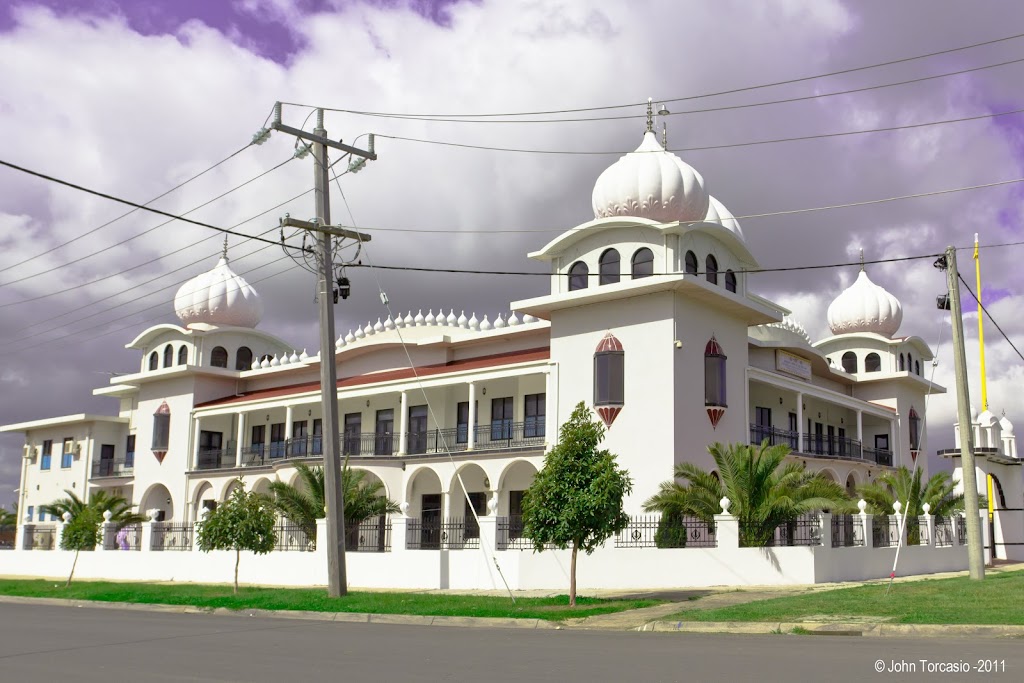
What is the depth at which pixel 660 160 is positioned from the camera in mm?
31844

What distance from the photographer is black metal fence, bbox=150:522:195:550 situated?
35.1 m

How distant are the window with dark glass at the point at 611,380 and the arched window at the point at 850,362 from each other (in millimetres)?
18317

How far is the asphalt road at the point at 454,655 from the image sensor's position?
34.8 feet

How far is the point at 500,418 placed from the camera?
35969 millimetres

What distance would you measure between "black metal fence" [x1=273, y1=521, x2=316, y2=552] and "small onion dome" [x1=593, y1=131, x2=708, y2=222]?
13351 millimetres

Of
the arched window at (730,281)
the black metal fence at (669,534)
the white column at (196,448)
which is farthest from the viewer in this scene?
the white column at (196,448)

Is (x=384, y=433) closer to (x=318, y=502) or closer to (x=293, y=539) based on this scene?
(x=293, y=539)

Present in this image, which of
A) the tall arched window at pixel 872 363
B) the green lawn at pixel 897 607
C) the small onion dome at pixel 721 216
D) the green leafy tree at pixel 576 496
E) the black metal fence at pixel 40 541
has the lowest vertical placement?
the green lawn at pixel 897 607

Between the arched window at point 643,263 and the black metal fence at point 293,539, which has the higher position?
the arched window at point 643,263

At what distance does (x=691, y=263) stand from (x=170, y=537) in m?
20.3

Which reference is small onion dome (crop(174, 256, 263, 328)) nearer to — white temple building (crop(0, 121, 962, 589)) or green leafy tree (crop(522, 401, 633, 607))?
white temple building (crop(0, 121, 962, 589))

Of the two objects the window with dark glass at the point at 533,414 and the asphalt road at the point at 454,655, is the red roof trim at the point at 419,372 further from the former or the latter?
the asphalt road at the point at 454,655

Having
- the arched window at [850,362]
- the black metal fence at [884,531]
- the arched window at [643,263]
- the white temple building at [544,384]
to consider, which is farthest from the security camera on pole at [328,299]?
the arched window at [850,362]

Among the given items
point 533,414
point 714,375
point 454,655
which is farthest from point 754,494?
point 454,655
